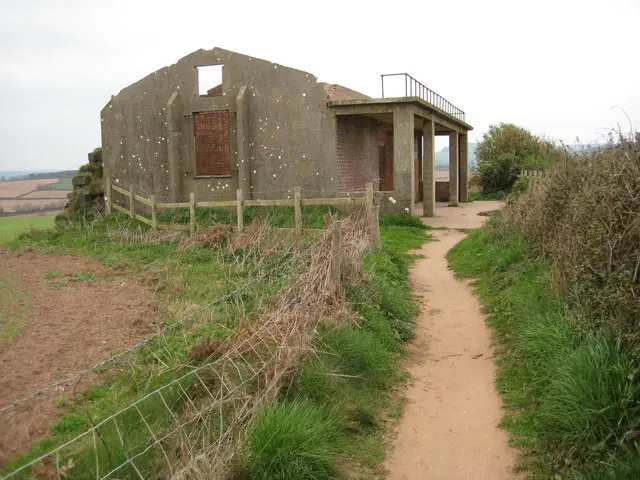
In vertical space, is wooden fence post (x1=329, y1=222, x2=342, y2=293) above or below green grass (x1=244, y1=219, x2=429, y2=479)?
above

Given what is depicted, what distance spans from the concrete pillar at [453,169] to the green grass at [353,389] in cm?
1927

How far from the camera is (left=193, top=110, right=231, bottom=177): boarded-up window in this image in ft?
62.4

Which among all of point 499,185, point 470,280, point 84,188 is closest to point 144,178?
point 84,188

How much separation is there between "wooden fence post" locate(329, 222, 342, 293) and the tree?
2239 cm

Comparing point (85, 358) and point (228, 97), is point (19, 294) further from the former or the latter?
point (228, 97)

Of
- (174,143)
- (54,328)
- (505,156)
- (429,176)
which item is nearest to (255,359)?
(54,328)

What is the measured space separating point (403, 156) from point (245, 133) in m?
4.86

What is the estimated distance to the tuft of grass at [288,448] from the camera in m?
4.42

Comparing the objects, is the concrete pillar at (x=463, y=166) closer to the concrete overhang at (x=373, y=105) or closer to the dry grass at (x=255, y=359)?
the concrete overhang at (x=373, y=105)

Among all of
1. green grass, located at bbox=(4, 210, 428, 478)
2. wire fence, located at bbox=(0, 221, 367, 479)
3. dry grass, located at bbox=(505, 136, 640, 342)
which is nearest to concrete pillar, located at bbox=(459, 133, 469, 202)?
green grass, located at bbox=(4, 210, 428, 478)

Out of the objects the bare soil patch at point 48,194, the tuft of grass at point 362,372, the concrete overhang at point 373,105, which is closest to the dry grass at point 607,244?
the tuft of grass at point 362,372

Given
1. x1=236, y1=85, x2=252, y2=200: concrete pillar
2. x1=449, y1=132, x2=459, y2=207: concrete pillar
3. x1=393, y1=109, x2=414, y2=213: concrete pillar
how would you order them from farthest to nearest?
x1=449, y1=132, x2=459, y2=207: concrete pillar, x1=393, y1=109, x2=414, y2=213: concrete pillar, x1=236, y1=85, x2=252, y2=200: concrete pillar

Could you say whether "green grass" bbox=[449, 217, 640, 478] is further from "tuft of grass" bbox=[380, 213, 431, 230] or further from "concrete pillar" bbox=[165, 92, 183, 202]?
"concrete pillar" bbox=[165, 92, 183, 202]

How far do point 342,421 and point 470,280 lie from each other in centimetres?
661
